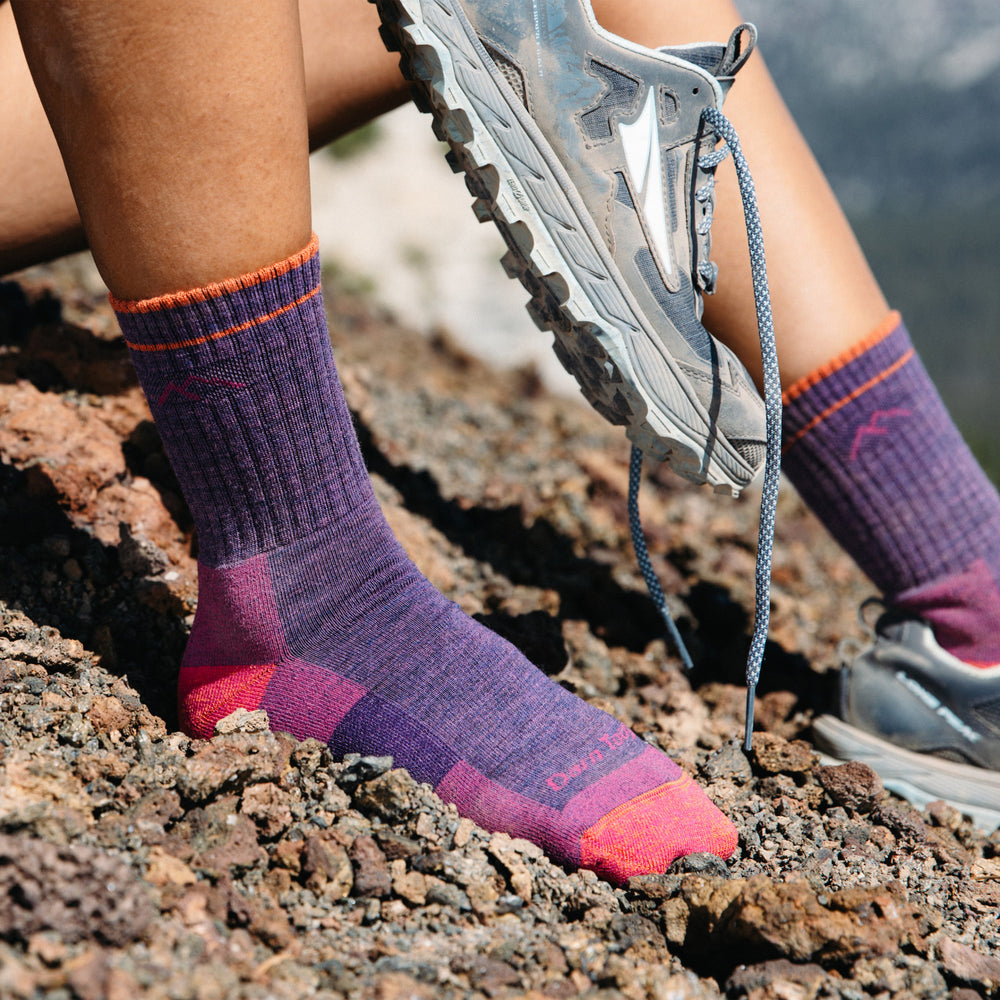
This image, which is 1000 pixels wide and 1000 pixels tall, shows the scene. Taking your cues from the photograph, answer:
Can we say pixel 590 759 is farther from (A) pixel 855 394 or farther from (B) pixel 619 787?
(A) pixel 855 394

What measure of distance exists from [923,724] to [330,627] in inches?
34.8

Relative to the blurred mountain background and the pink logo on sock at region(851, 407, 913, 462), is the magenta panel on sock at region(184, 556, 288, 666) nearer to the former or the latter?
the pink logo on sock at region(851, 407, 913, 462)

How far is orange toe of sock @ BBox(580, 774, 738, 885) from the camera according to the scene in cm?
99

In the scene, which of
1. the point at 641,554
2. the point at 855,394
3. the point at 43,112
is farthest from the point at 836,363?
the point at 43,112

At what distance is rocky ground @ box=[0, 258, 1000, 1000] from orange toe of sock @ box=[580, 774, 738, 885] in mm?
23

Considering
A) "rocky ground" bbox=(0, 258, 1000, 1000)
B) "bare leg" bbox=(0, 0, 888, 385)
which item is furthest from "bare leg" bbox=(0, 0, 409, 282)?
"rocky ground" bbox=(0, 258, 1000, 1000)

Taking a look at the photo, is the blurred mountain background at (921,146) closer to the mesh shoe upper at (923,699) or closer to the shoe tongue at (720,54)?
the mesh shoe upper at (923,699)

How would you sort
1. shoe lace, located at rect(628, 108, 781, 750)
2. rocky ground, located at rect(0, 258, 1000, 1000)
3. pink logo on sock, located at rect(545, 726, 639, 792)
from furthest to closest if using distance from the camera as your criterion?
shoe lace, located at rect(628, 108, 781, 750)
pink logo on sock, located at rect(545, 726, 639, 792)
rocky ground, located at rect(0, 258, 1000, 1000)

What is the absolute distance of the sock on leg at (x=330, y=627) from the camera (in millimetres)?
969

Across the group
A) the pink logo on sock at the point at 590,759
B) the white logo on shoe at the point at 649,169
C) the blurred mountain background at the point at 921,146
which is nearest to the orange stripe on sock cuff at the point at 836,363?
the white logo on shoe at the point at 649,169

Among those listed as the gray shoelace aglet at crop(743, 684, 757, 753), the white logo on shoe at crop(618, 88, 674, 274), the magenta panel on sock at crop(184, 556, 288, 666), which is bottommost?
the gray shoelace aglet at crop(743, 684, 757, 753)

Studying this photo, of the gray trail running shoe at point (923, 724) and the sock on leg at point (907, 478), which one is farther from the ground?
the sock on leg at point (907, 478)

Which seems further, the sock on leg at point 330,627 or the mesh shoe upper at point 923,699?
the mesh shoe upper at point 923,699

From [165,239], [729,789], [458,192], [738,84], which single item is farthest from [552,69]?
[458,192]
